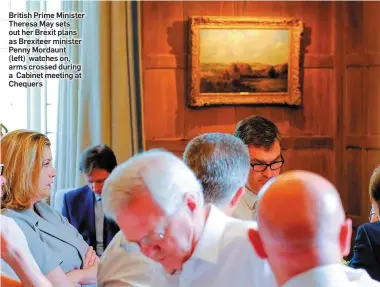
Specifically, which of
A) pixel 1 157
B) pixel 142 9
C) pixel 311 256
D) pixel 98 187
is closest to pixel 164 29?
pixel 142 9

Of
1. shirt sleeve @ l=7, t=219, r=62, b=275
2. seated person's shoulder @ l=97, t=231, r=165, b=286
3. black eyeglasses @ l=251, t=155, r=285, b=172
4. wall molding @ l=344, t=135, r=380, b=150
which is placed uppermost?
black eyeglasses @ l=251, t=155, r=285, b=172

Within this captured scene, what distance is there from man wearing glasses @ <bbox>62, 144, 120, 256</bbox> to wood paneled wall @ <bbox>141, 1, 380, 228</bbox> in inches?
55.9

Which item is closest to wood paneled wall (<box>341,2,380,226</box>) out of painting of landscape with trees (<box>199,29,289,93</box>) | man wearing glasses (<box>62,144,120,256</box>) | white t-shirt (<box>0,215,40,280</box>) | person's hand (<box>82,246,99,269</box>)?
painting of landscape with trees (<box>199,29,289,93</box>)

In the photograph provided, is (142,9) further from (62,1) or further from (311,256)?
(311,256)


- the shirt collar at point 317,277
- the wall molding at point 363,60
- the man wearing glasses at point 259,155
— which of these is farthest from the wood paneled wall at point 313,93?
the shirt collar at point 317,277

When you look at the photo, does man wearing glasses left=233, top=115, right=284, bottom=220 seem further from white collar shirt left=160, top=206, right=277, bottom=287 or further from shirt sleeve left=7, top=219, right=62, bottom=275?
white collar shirt left=160, top=206, right=277, bottom=287

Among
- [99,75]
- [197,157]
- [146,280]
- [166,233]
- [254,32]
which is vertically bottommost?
[146,280]

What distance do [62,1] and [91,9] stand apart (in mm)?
258

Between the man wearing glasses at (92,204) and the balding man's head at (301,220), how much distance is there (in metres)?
2.66

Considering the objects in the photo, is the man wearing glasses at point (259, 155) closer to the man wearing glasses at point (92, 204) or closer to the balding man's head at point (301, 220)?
the man wearing glasses at point (92, 204)

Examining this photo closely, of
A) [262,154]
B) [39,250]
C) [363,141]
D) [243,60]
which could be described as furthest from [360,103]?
[39,250]

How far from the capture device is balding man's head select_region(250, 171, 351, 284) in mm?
1043

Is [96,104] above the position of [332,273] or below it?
above

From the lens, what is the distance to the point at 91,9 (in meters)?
4.96
